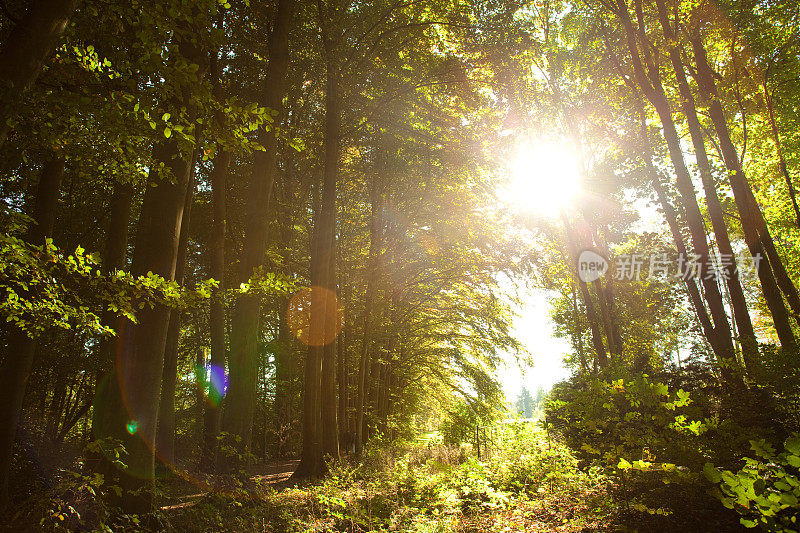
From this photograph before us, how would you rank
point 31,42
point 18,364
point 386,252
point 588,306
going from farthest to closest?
point 386,252
point 588,306
point 18,364
point 31,42

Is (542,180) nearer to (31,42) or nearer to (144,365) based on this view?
(144,365)

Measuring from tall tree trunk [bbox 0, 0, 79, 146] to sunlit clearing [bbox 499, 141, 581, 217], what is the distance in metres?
13.6

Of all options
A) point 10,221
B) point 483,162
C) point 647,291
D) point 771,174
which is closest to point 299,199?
point 483,162

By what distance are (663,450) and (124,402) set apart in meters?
6.43

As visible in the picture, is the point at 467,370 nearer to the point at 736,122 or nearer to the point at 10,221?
the point at 736,122

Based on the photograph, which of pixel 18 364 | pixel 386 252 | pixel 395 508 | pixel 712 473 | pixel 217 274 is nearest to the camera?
pixel 712 473

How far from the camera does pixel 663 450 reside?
5305mm

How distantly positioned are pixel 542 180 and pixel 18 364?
1591 cm

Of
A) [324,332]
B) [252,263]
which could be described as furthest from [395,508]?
[252,263]

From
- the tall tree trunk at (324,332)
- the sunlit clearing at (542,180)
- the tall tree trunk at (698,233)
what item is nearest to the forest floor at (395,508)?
the tall tree trunk at (324,332)

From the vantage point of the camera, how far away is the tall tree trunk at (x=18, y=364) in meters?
6.22

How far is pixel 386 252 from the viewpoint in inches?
651

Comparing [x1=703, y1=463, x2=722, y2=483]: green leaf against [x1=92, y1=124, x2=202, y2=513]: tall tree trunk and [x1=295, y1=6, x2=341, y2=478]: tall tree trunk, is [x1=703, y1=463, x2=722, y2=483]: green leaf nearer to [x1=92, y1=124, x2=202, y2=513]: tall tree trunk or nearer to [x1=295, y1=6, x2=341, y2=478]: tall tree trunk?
[x1=92, y1=124, x2=202, y2=513]: tall tree trunk

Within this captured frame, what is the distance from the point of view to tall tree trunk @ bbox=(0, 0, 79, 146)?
257 cm
